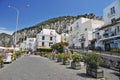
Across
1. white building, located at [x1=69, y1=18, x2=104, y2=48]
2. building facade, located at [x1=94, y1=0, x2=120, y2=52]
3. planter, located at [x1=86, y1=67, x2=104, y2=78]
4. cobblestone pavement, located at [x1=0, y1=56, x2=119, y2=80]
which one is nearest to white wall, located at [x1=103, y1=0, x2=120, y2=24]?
building facade, located at [x1=94, y1=0, x2=120, y2=52]

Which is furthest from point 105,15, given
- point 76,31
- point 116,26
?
point 76,31

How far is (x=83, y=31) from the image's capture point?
190ft

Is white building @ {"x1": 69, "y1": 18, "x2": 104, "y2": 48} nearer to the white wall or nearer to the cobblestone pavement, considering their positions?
the white wall

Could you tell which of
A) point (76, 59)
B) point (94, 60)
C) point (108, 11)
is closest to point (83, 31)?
point (108, 11)

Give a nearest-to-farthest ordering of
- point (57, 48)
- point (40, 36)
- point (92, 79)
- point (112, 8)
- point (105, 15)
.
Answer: point (92, 79) → point (112, 8) → point (105, 15) → point (57, 48) → point (40, 36)

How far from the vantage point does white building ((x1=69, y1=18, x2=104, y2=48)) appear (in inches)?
2090

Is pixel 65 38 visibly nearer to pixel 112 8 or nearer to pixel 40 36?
pixel 40 36

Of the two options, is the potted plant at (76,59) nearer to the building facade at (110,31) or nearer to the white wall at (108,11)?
the building facade at (110,31)

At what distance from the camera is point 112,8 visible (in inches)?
1766

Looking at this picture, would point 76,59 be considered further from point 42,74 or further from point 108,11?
point 108,11

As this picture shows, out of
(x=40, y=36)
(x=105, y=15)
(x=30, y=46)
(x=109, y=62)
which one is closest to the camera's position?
(x=109, y=62)

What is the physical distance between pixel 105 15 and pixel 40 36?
118ft

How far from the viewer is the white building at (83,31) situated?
53094 mm

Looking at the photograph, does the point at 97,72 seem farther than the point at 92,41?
No
